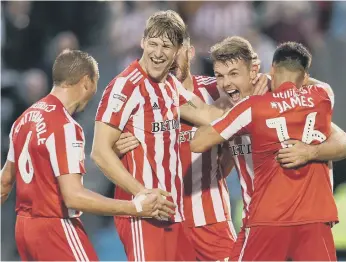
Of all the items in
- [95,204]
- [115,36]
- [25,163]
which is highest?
[115,36]

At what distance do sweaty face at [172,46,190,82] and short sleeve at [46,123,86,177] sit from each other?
4.24 ft

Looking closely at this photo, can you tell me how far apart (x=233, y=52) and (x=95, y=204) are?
1693 mm

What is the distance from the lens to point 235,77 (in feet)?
22.7

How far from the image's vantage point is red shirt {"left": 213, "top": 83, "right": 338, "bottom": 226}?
6395mm

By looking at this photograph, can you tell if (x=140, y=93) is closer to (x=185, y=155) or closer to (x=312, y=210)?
(x=185, y=155)

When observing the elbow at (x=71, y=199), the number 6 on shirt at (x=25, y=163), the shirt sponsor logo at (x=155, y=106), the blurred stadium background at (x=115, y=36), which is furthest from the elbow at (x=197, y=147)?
the blurred stadium background at (x=115, y=36)

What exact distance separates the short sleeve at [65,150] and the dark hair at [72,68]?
419 millimetres

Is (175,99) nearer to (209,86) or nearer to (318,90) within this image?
(209,86)

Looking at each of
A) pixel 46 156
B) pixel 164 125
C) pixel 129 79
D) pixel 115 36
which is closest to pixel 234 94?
pixel 164 125

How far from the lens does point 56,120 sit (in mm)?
6203

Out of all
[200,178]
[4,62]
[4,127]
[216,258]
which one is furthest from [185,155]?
[4,62]

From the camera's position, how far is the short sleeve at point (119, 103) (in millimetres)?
6426

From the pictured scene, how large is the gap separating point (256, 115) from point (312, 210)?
78cm

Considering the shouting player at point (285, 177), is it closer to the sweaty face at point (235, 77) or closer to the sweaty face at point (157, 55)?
the sweaty face at point (235, 77)
